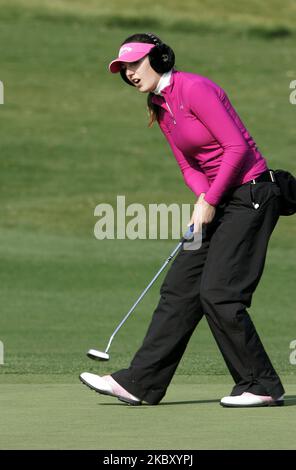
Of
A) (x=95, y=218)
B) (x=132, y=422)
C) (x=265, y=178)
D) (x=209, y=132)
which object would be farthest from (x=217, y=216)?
(x=95, y=218)

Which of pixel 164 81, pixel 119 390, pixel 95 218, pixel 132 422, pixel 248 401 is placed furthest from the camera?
pixel 95 218

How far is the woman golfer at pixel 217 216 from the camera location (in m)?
6.90

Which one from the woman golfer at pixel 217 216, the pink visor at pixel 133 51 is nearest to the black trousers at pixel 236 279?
the woman golfer at pixel 217 216

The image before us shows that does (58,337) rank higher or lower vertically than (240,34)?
lower

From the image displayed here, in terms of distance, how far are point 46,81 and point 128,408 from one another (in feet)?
91.7

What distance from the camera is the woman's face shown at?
279 inches

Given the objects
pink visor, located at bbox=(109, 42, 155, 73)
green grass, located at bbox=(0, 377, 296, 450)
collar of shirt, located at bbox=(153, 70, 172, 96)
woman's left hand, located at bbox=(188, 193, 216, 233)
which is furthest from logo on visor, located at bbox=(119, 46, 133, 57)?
green grass, located at bbox=(0, 377, 296, 450)

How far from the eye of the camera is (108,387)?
23.5ft

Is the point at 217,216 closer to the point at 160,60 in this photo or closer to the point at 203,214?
the point at 203,214

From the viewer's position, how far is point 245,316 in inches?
274

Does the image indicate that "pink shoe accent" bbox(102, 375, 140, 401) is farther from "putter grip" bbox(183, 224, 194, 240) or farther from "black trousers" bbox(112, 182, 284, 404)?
"putter grip" bbox(183, 224, 194, 240)

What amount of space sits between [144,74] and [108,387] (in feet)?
5.29
